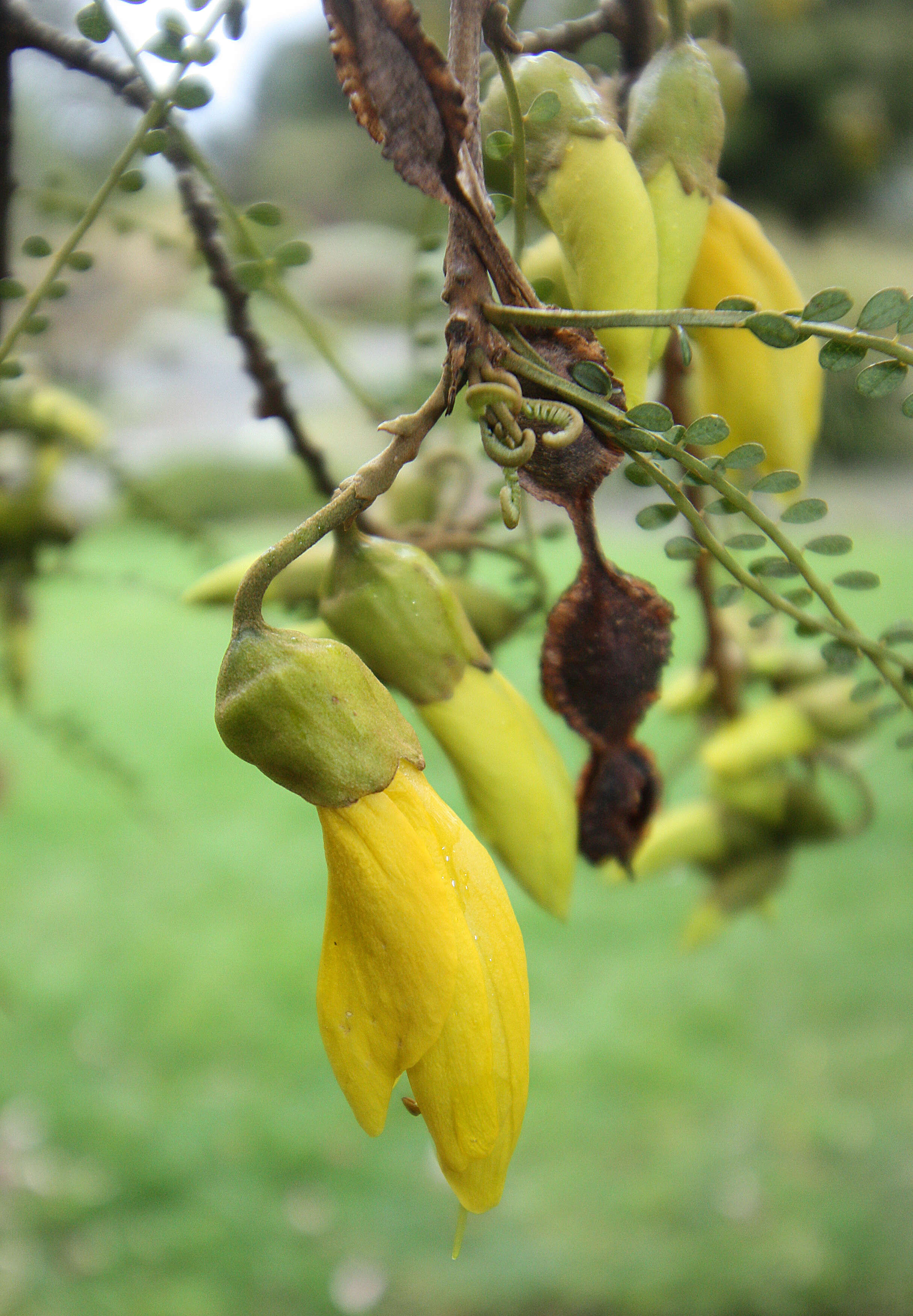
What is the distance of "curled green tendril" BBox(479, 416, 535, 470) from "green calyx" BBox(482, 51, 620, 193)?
0.09 m

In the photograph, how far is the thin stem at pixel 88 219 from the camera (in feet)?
0.94

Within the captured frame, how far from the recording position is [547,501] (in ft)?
0.89

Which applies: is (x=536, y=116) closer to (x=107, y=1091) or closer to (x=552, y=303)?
(x=552, y=303)

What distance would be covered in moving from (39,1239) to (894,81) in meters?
6.10

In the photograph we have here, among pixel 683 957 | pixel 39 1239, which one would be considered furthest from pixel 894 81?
pixel 39 1239

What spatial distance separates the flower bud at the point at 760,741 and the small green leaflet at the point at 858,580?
0.21 m

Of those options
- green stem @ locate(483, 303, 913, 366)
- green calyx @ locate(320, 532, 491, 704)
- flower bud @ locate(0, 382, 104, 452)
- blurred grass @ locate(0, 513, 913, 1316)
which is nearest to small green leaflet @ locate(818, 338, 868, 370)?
green stem @ locate(483, 303, 913, 366)

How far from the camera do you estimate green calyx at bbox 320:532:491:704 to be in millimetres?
267

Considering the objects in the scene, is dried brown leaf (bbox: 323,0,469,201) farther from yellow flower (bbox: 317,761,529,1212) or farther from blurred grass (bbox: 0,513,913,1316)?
blurred grass (bbox: 0,513,913,1316)

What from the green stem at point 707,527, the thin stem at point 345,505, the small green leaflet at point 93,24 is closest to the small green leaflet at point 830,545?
the green stem at point 707,527

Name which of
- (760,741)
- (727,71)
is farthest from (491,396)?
(760,741)

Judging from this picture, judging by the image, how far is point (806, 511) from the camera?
0.27m

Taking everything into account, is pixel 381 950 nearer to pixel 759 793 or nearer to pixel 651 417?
pixel 651 417

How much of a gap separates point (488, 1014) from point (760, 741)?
31 centimetres
